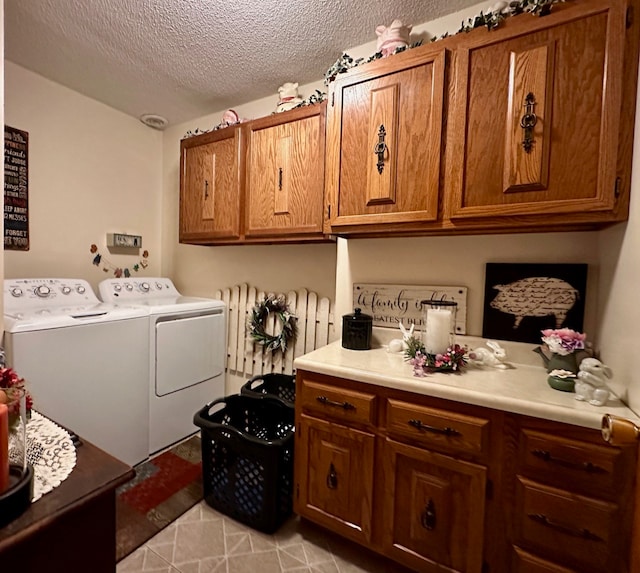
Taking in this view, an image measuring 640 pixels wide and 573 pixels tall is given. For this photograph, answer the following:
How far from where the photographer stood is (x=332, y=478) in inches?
57.7

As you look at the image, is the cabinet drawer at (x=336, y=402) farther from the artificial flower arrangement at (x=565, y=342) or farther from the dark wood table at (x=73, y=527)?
the dark wood table at (x=73, y=527)

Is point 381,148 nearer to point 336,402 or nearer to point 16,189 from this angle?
point 336,402

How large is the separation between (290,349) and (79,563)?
1736 millimetres

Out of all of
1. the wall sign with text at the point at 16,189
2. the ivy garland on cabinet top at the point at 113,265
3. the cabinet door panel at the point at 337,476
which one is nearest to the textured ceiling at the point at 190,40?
the wall sign with text at the point at 16,189

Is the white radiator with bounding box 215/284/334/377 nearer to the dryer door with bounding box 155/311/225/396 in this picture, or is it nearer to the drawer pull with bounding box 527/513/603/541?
the dryer door with bounding box 155/311/225/396

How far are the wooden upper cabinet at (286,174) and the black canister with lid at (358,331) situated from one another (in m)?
0.54

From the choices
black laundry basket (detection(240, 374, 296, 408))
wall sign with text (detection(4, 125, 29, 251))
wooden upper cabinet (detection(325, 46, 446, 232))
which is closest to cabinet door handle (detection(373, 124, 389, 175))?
wooden upper cabinet (detection(325, 46, 446, 232))

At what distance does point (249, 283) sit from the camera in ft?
8.63

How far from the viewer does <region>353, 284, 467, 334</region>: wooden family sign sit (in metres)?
1.65

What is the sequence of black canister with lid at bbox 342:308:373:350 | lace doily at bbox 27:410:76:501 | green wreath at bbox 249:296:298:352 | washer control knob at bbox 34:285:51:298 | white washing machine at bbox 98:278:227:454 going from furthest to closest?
green wreath at bbox 249:296:298:352
white washing machine at bbox 98:278:227:454
washer control knob at bbox 34:285:51:298
black canister with lid at bbox 342:308:373:350
lace doily at bbox 27:410:76:501

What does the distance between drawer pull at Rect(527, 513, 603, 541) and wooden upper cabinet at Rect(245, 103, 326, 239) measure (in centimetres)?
153

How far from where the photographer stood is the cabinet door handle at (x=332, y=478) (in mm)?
1458

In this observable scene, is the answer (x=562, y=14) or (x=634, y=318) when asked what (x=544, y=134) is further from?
(x=634, y=318)

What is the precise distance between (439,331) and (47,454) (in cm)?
139
